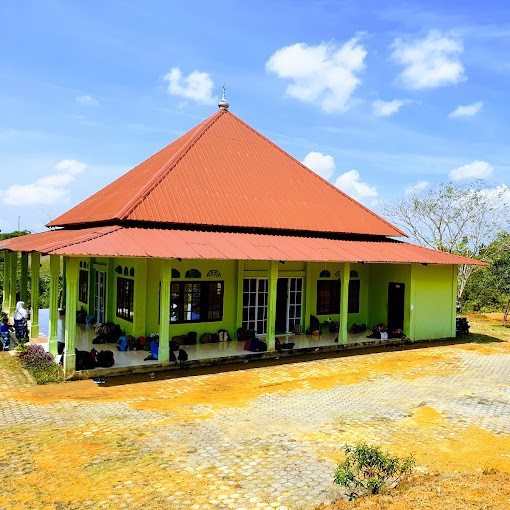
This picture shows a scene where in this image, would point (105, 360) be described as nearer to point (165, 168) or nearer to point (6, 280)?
point (165, 168)

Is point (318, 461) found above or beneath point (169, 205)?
beneath

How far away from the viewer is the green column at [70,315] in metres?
10.5

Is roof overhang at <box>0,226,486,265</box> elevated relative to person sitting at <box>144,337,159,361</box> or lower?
elevated

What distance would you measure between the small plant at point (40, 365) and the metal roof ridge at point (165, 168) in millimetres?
4071

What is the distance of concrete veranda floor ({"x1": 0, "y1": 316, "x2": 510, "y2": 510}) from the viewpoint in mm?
5633

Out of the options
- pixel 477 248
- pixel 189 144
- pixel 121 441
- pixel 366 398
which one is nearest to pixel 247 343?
pixel 366 398

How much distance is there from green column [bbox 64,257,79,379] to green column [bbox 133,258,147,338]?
9.23ft

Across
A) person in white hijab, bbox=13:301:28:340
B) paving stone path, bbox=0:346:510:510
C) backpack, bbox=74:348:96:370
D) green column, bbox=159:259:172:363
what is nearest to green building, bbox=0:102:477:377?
green column, bbox=159:259:172:363

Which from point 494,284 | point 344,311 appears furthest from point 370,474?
point 494,284

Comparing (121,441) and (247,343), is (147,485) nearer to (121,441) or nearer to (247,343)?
(121,441)

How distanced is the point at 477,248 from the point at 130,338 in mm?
22729

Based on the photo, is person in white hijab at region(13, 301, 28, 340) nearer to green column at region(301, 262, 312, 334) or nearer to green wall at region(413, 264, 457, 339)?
green column at region(301, 262, 312, 334)

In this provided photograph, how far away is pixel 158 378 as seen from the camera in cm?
1109

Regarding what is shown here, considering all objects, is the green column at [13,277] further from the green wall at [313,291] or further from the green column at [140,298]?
the green column at [140,298]
